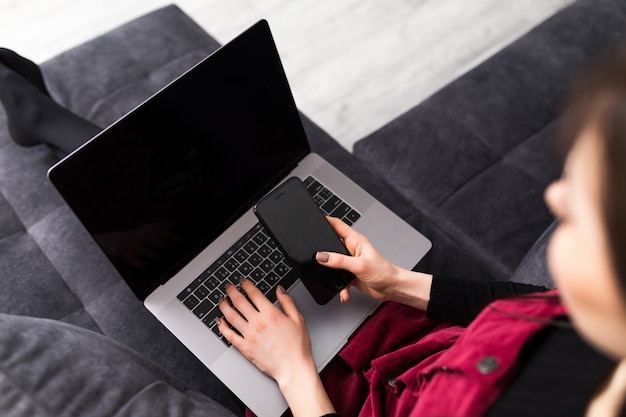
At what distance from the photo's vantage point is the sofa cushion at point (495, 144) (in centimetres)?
113

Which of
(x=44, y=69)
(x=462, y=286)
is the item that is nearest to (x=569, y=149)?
(x=462, y=286)

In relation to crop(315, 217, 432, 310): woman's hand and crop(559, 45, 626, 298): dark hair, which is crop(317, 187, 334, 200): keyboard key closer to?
crop(315, 217, 432, 310): woman's hand

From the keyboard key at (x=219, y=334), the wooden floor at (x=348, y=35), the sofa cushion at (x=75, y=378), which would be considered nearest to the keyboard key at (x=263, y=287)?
the keyboard key at (x=219, y=334)

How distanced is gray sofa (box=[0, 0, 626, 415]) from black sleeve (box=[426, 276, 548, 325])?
0.11 metres

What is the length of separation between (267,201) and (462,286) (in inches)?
14.1

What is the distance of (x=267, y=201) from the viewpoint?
0.88 m

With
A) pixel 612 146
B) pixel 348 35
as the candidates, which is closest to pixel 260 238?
pixel 612 146

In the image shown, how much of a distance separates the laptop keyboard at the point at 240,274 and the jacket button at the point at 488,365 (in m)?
0.38

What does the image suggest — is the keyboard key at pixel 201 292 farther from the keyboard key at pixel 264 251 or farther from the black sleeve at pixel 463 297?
the black sleeve at pixel 463 297

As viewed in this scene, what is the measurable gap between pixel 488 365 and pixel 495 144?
68 centimetres

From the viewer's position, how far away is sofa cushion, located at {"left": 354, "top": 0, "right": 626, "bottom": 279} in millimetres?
1131

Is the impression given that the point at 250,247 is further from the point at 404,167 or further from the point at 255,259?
the point at 404,167

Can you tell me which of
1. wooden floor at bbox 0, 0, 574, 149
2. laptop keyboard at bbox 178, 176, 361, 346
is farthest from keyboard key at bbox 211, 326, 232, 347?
wooden floor at bbox 0, 0, 574, 149

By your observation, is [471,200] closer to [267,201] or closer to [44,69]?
[267,201]
